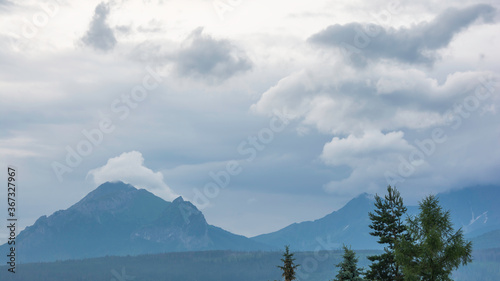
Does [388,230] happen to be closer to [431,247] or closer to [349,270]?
[349,270]

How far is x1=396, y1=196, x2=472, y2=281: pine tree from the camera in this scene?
49.7 meters

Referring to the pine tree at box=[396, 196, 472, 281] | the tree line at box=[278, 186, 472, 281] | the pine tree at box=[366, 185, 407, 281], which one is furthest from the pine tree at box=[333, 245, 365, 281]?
the pine tree at box=[396, 196, 472, 281]

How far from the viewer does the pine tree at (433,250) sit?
49656mm

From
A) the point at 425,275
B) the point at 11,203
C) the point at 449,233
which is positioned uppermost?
the point at 11,203

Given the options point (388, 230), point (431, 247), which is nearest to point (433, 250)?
point (431, 247)

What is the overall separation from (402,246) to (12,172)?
5302 cm

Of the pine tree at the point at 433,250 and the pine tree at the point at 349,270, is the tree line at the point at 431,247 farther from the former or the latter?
the pine tree at the point at 349,270

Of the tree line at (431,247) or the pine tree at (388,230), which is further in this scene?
the pine tree at (388,230)

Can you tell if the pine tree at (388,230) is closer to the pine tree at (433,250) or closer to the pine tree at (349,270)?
the pine tree at (349,270)

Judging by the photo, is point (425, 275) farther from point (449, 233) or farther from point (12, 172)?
point (12, 172)

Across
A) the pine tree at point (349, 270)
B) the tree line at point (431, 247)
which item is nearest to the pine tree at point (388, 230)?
the pine tree at point (349, 270)

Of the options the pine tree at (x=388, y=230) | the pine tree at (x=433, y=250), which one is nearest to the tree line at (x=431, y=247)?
the pine tree at (x=433, y=250)

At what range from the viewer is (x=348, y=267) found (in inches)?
2672

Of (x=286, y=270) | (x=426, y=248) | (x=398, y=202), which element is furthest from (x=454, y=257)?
(x=286, y=270)
